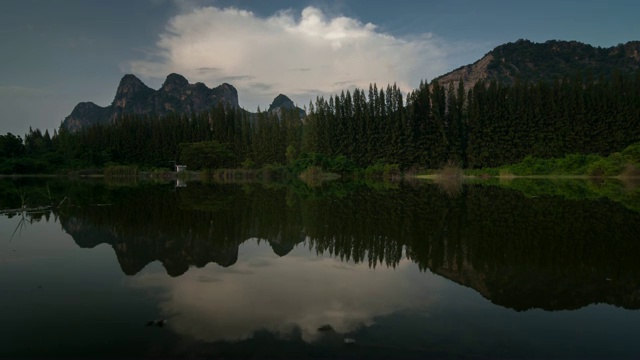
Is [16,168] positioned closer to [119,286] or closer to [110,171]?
[110,171]

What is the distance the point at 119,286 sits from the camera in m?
5.74

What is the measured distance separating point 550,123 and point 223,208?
5016 centimetres

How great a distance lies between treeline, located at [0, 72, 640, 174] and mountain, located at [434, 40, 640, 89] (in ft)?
212

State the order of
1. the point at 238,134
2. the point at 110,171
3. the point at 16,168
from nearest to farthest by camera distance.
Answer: the point at 110,171 < the point at 16,168 < the point at 238,134

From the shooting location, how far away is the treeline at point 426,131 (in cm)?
5031

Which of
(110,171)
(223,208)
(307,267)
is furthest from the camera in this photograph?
(110,171)

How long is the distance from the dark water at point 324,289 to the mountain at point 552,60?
118m

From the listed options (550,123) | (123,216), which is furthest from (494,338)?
(550,123)

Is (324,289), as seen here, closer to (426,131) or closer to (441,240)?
(441,240)

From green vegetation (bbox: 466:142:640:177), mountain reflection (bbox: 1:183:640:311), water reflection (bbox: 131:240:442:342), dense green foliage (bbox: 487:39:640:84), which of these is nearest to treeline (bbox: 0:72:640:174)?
green vegetation (bbox: 466:142:640:177)

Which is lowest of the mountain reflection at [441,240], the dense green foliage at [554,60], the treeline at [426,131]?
the mountain reflection at [441,240]

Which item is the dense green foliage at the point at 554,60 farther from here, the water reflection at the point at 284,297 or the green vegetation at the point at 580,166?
the water reflection at the point at 284,297

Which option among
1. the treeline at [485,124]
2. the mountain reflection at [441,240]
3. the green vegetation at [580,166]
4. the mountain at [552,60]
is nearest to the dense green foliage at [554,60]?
the mountain at [552,60]

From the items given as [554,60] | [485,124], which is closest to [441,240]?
[485,124]
